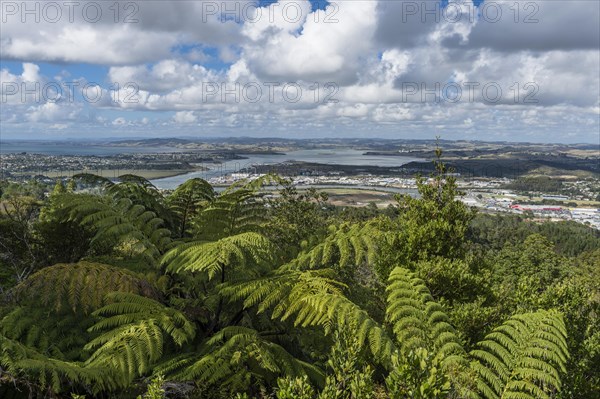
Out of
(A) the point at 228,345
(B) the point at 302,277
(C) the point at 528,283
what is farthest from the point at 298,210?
(A) the point at 228,345

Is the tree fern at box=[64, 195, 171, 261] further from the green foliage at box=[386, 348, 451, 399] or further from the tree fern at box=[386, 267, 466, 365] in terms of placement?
the green foliage at box=[386, 348, 451, 399]

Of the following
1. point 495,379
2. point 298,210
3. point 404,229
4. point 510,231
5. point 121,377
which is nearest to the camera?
point 121,377

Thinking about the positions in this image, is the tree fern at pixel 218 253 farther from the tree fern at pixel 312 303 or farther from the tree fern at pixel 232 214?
the tree fern at pixel 232 214

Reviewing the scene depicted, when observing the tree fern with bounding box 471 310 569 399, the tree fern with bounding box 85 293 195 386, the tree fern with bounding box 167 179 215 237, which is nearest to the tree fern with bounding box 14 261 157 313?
the tree fern with bounding box 85 293 195 386

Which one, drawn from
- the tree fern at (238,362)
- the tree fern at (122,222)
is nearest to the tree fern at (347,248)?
the tree fern at (238,362)

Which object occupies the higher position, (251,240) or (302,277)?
(251,240)

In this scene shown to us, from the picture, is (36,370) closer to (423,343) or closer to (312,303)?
(312,303)

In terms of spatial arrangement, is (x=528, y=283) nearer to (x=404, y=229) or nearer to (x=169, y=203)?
(x=404, y=229)
